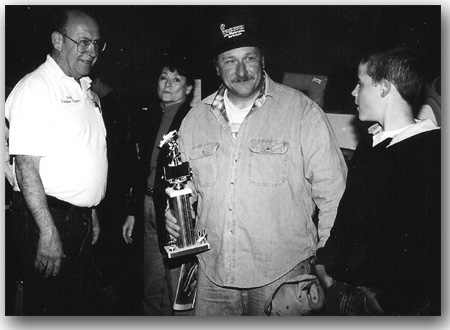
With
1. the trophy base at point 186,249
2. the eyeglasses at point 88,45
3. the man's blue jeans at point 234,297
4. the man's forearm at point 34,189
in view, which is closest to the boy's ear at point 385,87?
the man's blue jeans at point 234,297

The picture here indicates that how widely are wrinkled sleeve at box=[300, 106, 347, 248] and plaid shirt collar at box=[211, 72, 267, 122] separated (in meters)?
0.21

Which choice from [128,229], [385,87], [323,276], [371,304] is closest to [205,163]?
[128,229]

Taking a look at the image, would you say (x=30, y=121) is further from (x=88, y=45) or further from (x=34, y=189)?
(x=88, y=45)

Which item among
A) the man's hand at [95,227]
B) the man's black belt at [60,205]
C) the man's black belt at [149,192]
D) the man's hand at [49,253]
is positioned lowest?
the man's hand at [49,253]

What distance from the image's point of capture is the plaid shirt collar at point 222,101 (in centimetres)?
216

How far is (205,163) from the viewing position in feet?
7.19

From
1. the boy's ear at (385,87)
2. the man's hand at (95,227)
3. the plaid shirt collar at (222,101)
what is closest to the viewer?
the boy's ear at (385,87)

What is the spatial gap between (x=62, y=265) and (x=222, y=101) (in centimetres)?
104

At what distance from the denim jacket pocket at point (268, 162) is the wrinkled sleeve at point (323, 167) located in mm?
94

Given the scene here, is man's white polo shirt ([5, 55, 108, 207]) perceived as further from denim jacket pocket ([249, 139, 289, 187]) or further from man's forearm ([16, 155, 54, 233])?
denim jacket pocket ([249, 139, 289, 187])

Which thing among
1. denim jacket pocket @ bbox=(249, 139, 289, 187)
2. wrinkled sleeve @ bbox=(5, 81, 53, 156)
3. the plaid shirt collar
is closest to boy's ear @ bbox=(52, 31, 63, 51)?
wrinkled sleeve @ bbox=(5, 81, 53, 156)

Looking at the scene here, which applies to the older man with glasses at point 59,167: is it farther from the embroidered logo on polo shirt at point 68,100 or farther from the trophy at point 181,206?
the trophy at point 181,206

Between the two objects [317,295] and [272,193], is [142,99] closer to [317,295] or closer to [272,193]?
[272,193]

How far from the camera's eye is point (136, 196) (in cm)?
229
